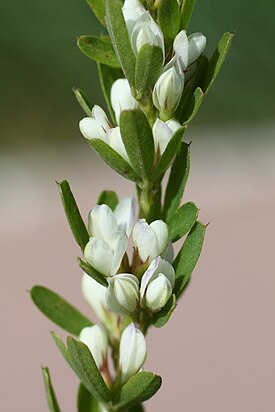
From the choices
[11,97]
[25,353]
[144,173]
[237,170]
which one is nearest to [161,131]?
[144,173]

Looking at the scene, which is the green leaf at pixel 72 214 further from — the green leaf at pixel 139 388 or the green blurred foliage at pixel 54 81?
the green blurred foliage at pixel 54 81

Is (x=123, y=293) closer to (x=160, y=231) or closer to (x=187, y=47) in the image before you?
(x=160, y=231)

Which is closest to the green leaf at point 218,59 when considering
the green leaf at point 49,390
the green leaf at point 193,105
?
the green leaf at point 193,105

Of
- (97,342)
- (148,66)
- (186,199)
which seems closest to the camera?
(148,66)

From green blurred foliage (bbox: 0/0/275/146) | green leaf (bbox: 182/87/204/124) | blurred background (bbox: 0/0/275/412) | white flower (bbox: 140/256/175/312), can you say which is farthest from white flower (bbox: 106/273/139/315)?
green blurred foliage (bbox: 0/0/275/146)

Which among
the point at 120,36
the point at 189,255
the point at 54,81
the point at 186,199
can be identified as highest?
the point at 54,81

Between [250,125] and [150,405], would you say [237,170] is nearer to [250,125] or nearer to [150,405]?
[250,125]

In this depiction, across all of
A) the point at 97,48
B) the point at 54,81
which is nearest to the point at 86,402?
the point at 97,48
